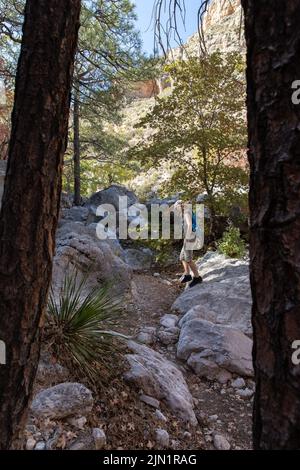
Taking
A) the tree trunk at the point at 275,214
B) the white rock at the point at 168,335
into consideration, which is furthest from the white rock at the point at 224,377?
the tree trunk at the point at 275,214

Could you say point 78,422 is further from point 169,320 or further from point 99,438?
point 169,320

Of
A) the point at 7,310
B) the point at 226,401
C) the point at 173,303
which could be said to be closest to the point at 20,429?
the point at 7,310

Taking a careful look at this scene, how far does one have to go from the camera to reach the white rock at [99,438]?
184cm

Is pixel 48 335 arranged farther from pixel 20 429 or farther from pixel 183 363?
pixel 183 363

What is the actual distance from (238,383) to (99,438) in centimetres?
172

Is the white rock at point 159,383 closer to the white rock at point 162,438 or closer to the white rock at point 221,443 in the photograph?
the white rock at point 221,443

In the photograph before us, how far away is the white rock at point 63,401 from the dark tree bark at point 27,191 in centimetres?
51

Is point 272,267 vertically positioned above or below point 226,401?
above

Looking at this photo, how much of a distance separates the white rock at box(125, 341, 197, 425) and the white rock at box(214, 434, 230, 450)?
0.18 metres

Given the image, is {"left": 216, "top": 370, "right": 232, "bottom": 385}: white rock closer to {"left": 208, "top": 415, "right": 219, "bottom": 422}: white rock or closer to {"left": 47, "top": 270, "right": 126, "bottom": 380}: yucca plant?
{"left": 208, "top": 415, "right": 219, "bottom": 422}: white rock

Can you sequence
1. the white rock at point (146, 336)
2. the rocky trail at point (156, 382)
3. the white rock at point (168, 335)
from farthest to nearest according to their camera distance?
the white rock at point (168, 335), the white rock at point (146, 336), the rocky trail at point (156, 382)

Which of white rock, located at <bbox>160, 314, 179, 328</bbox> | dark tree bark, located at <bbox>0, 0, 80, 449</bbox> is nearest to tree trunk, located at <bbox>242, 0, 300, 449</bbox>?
dark tree bark, located at <bbox>0, 0, 80, 449</bbox>

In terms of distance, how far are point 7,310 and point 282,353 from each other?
3.56 feet
